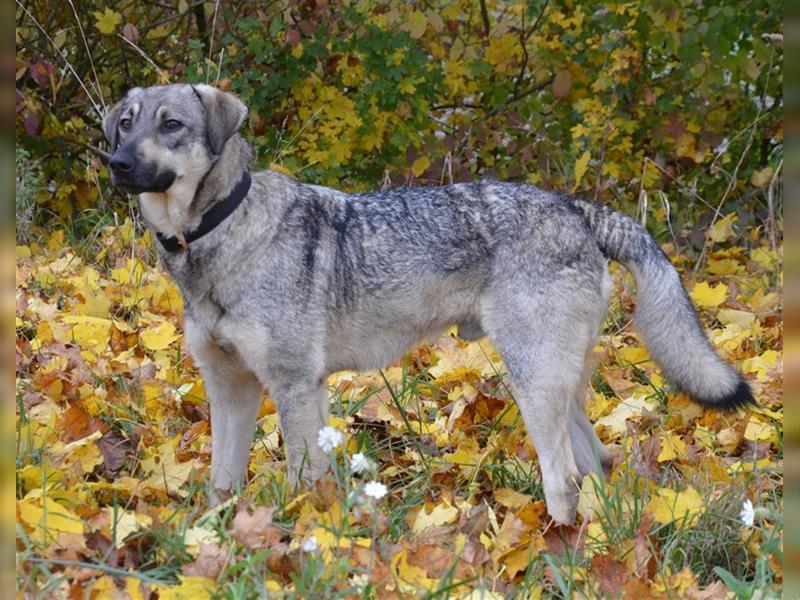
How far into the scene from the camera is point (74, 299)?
6.34 meters

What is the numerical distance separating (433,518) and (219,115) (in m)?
1.72

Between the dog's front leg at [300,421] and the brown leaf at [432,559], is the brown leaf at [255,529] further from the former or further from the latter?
the dog's front leg at [300,421]

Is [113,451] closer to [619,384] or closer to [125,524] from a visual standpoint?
[125,524]

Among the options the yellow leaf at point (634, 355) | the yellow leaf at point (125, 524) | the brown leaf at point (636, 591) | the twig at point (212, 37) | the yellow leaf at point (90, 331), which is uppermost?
the twig at point (212, 37)

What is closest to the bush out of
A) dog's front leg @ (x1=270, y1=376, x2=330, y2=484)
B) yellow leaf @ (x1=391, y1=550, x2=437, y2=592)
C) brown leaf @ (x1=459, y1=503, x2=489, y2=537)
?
dog's front leg @ (x1=270, y1=376, x2=330, y2=484)

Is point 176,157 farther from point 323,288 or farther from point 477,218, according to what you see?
point 477,218

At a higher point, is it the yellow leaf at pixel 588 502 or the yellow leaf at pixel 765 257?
the yellow leaf at pixel 588 502

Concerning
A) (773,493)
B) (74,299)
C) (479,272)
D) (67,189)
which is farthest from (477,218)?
(67,189)

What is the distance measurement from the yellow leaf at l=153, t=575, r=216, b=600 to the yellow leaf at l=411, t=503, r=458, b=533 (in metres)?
0.95

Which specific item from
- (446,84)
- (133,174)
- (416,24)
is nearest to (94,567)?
(133,174)

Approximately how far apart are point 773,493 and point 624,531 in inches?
31.1

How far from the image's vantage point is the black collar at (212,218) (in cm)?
425

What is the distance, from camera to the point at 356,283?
175 inches

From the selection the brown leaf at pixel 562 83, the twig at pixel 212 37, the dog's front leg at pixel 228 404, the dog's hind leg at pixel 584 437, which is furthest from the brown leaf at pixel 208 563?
the brown leaf at pixel 562 83
